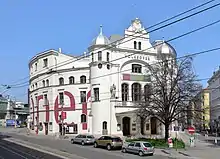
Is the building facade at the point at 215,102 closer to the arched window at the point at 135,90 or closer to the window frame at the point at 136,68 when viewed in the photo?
the window frame at the point at 136,68

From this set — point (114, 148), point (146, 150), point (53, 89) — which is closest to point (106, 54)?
point (53, 89)

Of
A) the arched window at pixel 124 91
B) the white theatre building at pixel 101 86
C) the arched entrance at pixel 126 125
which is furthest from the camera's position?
the arched window at pixel 124 91

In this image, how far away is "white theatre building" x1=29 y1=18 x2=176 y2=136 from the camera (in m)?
66.9

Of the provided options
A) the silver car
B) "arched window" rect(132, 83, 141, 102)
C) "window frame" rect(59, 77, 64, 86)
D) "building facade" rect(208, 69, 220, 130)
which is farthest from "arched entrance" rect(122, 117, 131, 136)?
"building facade" rect(208, 69, 220, 130)

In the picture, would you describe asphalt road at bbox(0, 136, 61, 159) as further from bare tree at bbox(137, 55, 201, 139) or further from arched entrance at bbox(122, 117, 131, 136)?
arched entrance at bbox(122, 117, 131, 136)

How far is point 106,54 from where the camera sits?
67.3m

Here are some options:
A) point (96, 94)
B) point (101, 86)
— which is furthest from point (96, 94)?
point (101, 86)

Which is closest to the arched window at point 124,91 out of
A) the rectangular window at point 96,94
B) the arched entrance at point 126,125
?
the arched entrance at point 126,125

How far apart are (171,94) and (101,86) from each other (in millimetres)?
18305

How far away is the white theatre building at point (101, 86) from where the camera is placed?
66875mm

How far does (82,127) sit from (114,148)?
23.8m

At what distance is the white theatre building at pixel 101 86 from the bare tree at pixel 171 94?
37.8 ft

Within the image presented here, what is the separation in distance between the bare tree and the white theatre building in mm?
11532

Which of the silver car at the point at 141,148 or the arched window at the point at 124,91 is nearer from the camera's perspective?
A: the silver car at the point at 141,148
